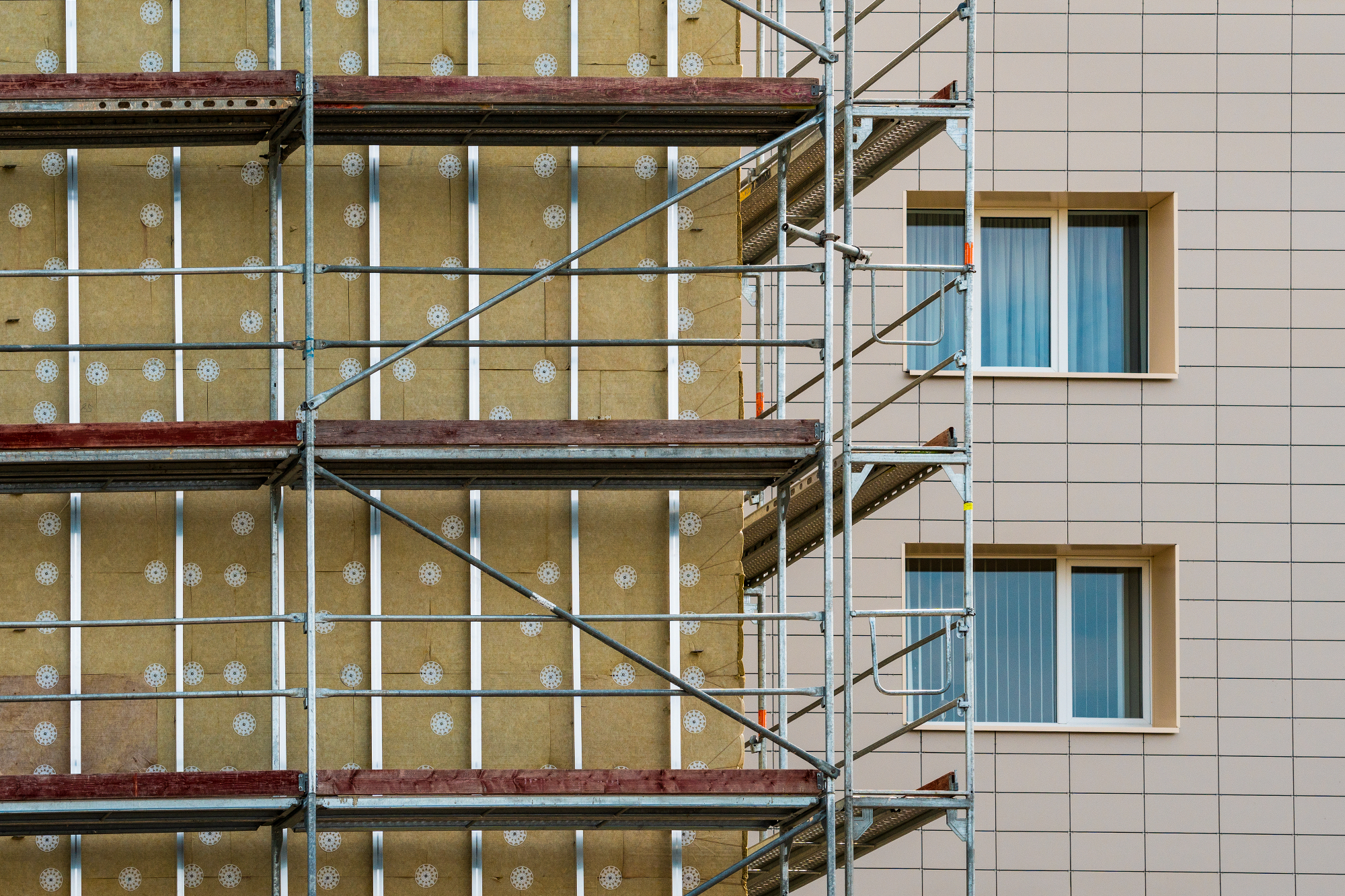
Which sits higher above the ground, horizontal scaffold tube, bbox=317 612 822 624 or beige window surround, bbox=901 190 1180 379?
beige window surround, bbox=901 190 1180 379

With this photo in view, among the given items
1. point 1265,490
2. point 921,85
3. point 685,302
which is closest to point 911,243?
point 921,85

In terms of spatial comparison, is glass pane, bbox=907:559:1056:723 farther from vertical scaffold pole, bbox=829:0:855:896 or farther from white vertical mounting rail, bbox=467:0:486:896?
white vertical mounting rail, bbox=467:0:486:896

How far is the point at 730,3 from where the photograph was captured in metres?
8.98

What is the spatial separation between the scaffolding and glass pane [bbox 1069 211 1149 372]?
5.30 metres

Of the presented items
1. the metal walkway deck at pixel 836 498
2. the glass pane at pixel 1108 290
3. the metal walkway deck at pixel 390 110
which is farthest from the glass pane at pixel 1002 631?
the metal walkway deck at pixel 390 110

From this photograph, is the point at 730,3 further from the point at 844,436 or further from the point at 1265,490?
the point at 1265,490

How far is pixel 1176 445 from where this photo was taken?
1372cm

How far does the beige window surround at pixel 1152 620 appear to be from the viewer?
44.0 ft

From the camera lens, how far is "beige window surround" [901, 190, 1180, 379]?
1373 centimetres

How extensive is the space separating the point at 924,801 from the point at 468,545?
289cm

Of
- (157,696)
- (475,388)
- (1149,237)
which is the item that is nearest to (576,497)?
(475,388)

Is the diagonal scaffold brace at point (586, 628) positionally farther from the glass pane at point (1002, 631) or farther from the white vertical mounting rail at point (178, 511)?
the glass pane at point (1002, 631)

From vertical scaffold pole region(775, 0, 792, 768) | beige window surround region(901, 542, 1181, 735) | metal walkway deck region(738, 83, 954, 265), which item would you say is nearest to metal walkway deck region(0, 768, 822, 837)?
vertical scaffold pole region(775, 0, 792, 768)

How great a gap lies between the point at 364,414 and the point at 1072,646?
24.1ft
